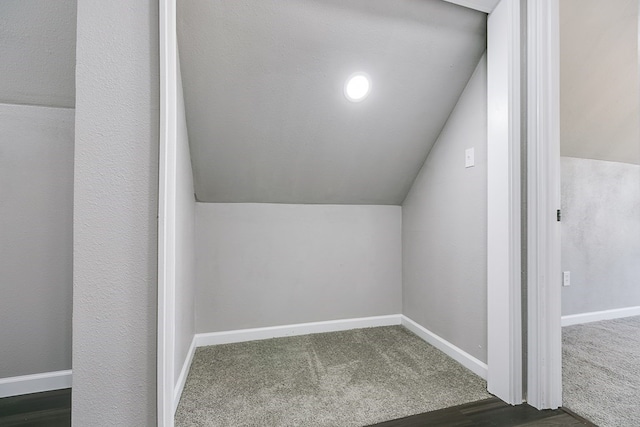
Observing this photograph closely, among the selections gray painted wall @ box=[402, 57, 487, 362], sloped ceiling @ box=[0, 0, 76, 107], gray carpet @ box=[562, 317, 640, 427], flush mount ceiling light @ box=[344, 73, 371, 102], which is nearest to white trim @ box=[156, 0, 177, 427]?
sloped ceiling @ box=[0, 0, 76, 107]

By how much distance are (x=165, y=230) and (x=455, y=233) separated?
1.60m

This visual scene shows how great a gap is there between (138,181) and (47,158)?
1063mm

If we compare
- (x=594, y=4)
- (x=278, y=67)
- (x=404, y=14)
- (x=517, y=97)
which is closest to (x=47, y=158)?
(x=278, y=67)

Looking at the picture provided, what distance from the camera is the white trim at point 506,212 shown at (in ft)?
4.38

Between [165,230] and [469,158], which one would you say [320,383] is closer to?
[165,230]

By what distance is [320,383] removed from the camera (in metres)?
1.49

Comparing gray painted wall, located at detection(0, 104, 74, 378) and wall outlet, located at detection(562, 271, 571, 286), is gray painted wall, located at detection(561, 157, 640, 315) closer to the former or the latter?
wall outlet, located at detection(562, 271, 571, 286)

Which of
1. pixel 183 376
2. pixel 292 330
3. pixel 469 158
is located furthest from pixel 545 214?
pixel 183 376

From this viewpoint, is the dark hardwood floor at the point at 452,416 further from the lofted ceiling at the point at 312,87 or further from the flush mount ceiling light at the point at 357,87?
the flush mount ceiling light at the point at 357,87

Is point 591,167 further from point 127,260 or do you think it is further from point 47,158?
point 47,158

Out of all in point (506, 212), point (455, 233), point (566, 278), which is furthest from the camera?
point (566, 278)

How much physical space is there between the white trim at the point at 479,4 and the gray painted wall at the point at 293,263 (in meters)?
1.38

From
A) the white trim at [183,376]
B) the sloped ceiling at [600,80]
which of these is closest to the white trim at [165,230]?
the white trim at [183,376]

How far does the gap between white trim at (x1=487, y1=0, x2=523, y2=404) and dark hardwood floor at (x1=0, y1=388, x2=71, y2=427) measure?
1.99m
